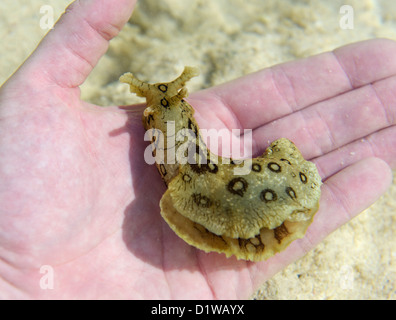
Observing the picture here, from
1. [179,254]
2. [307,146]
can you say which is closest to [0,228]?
[179,254]

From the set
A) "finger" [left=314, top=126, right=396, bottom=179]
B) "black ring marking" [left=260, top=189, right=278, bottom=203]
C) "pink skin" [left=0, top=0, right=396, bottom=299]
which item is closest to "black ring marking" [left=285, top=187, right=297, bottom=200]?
"black ring marking" [left=260, top=189, right=278, bottom=203]

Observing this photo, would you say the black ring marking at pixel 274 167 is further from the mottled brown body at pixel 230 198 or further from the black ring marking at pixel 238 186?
the black ring marking at pixel 238 186

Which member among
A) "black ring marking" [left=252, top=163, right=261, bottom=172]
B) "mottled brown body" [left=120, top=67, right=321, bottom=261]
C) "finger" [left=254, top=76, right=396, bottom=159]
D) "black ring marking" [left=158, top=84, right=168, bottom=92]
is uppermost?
"black ring marking" [left=158, top=84, right=168, bottom=92]

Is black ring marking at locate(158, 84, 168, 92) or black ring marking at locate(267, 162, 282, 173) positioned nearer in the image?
black ring marking at locate(267, 162, 282, 173)

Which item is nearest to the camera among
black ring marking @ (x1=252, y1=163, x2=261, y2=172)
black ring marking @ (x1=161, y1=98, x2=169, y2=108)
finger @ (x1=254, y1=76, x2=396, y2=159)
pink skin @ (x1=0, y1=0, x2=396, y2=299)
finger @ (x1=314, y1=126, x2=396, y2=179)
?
pink skin @ (x1=0, y1=0, x2=396, y2=299)

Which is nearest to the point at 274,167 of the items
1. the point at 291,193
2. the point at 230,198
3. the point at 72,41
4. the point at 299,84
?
the point at 291,193

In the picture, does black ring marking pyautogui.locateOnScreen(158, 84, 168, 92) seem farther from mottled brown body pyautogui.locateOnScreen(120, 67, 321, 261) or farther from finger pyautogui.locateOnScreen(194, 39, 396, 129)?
finger pyautogui.locateOnScreen(194, 39, 396, 129)
